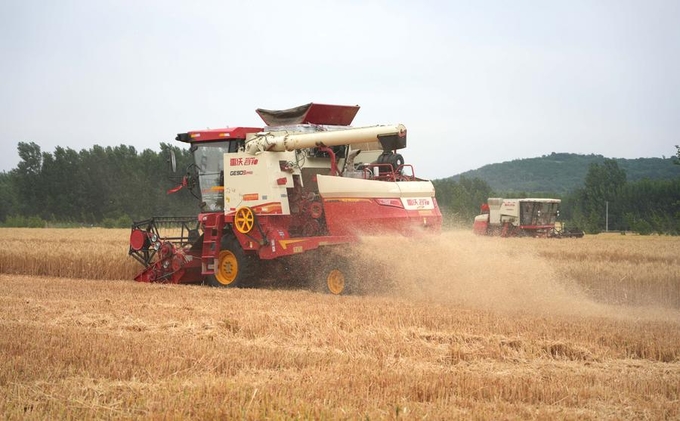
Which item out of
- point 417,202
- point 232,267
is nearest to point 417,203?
point 417,202

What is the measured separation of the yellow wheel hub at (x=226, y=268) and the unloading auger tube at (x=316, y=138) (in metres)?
1.88

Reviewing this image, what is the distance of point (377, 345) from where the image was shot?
6574 mm

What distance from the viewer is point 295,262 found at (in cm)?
1216

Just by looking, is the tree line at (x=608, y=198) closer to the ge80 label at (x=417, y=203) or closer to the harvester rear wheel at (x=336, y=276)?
the ge80 label at (x=417, y=203)

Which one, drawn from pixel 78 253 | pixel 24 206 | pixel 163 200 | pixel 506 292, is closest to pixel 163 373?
pixel 506 292

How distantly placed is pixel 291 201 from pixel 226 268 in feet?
6.02

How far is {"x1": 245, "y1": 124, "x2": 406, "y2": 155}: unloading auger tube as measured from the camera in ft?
34.8

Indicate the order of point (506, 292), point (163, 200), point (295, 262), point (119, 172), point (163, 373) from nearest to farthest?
point (163, 373)
point (506, 292)
point (295, 262)
point (163, 200)
point (119, 172)

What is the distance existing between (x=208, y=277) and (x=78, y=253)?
147 inches

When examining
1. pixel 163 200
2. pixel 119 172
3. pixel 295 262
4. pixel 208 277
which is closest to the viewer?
pixel 295 262

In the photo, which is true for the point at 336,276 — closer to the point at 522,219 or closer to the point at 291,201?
the point at 291,201

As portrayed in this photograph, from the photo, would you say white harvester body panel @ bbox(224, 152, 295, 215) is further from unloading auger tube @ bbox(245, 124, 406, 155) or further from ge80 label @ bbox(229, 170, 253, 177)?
unloading auger tube @ bbox(245, 124, 406, 155)

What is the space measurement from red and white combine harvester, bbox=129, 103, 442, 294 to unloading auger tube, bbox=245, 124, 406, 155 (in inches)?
0.7

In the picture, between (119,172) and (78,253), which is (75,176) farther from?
(78,253)
